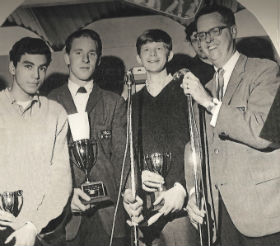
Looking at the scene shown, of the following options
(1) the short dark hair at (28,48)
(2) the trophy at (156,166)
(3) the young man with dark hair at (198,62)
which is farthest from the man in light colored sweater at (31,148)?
(3) the young man with dark hair at (198,62)

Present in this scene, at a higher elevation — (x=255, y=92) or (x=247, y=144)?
(x=255, y=92)

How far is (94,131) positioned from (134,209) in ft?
1.69

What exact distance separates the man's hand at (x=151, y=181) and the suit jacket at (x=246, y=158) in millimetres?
169

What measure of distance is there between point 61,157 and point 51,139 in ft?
0.41

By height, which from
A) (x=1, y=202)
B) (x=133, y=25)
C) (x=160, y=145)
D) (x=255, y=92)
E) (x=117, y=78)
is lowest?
(x=1, y=202)

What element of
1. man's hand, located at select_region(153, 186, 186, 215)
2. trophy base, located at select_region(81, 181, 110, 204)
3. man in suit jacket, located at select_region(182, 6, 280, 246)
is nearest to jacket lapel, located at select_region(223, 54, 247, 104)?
man in suit jacket, located at select_region(182, 6, 280, 246)

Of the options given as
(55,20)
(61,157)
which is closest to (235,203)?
(61,157)

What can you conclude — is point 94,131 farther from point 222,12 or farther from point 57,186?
point 222,12

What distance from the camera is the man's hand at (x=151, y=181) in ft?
8.87

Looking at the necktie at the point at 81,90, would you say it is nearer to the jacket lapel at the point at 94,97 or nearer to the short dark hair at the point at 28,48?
the jacket lapel at the point at 94,97

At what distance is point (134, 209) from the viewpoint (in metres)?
2.68

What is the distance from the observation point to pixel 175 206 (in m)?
2.69

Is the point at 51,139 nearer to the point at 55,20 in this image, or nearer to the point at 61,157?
the point at 61,157

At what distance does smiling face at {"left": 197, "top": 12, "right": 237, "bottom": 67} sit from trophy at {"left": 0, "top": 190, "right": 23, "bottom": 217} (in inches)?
54.9
